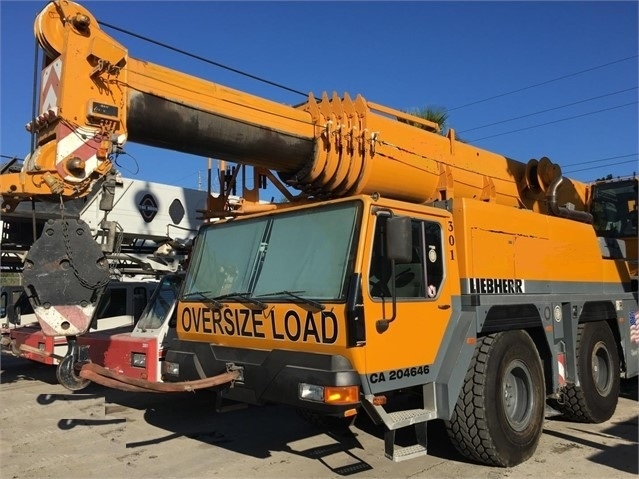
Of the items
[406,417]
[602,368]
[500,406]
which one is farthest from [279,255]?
[602,368]

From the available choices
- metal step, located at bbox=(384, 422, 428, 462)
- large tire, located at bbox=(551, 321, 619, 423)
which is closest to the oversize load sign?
metal step, located at bbox=(384, 422, 428, 462)

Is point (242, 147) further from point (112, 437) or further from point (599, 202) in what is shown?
point (599, 202)

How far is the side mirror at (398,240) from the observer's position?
4219mm

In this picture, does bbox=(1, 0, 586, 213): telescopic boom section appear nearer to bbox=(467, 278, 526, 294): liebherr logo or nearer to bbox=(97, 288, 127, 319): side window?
bbox=(467, 278, 526, 294): liebherr logo

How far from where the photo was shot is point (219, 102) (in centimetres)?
474

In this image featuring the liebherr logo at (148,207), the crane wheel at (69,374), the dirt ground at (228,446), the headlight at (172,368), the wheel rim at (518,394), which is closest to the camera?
the crane wheel at (69,374)

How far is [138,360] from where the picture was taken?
6.95 metres

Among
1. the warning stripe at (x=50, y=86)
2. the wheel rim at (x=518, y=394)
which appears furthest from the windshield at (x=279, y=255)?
the wheel rim at (x=518, y=394)

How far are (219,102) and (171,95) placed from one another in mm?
430

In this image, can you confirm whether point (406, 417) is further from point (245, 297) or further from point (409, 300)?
point (245, 297)

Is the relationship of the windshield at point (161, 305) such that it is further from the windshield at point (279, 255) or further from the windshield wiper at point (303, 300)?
the windshield wiper at point (303, 300)

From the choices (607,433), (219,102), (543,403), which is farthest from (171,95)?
(607,433)

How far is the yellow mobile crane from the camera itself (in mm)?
4145

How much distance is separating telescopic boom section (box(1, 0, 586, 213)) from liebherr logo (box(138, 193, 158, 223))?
26.5 feet
